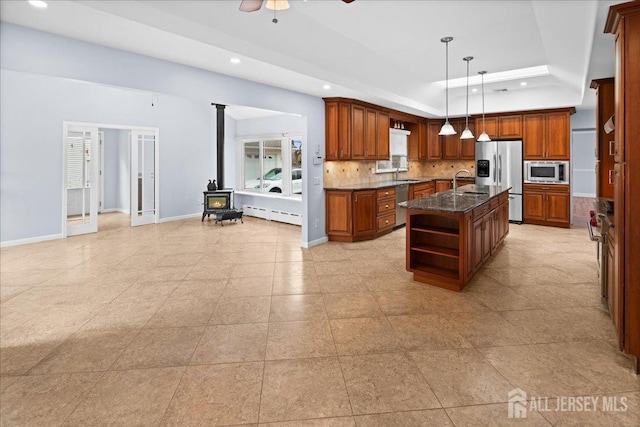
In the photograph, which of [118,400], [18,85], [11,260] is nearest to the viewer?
[118,400]

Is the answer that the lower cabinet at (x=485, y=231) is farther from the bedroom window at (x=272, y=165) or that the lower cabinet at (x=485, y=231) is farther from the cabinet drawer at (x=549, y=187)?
the bedroom window at (x=272, y=165)

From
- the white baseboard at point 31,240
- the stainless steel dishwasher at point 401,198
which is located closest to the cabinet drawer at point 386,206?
the stainless steel dishwasher at point 401,198

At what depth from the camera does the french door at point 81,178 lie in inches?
275

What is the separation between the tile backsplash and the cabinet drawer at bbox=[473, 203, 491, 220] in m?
2.81

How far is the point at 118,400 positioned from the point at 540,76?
762cm

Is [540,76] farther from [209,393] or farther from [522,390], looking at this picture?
[209,393]

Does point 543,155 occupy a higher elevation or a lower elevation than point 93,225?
higher

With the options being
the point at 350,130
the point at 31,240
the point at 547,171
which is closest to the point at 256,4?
the point at 350,130

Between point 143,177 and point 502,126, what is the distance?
27.3 ft

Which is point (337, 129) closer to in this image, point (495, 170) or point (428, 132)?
point (428, 132)

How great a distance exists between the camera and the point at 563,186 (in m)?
7.29

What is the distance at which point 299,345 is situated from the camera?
268 cm

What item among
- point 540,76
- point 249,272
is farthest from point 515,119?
point 249,272

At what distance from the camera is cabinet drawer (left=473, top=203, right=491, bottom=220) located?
4.05 m
